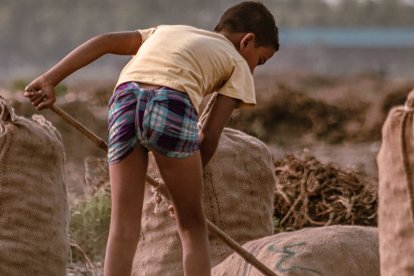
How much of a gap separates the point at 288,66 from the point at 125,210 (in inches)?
2339

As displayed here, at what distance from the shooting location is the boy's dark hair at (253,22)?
20.9 feet

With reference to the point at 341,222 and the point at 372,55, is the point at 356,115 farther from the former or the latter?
the point at 372,55

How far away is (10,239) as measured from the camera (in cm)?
648

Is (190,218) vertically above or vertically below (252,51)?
below

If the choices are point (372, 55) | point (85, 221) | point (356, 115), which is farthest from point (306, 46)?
point (85, 221)

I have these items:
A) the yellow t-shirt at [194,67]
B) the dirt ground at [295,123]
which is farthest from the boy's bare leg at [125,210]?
the dirt ground at [295,123]

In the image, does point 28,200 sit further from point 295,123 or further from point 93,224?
point 295,123

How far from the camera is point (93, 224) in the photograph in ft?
30.3

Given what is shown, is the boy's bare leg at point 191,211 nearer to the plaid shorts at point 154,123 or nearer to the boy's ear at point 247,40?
the plaid shorts at point 154,123

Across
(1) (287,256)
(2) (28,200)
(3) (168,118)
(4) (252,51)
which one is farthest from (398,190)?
(2) (28,200)

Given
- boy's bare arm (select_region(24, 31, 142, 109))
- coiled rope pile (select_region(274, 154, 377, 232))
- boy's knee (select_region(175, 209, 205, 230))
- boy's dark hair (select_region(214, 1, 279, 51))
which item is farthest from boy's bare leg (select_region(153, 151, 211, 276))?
coiled rope pile (select_region(274, 154, 377, 232))

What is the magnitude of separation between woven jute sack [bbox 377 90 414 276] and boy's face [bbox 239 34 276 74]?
4.79 feet

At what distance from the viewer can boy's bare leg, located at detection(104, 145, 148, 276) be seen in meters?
6.04

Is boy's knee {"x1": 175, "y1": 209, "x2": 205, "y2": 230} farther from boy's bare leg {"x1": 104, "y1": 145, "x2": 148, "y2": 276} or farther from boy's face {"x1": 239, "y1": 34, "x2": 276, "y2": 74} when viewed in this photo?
boy's face {"x1": 239, "y1": 34, "x2": 276, "y2": 74}
